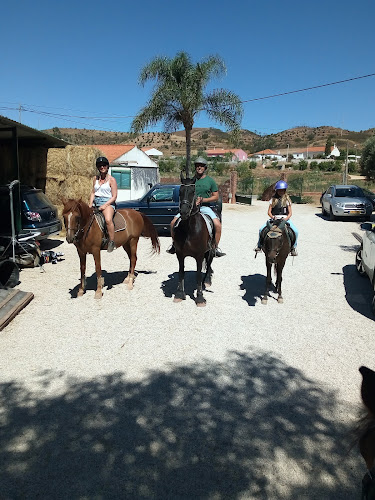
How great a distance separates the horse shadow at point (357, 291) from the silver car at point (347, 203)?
959cm

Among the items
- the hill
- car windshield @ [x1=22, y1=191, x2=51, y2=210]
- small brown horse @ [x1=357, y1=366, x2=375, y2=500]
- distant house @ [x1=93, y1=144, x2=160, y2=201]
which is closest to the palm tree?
distant house @ [x1=93, y1=144, x2=160, y2=201]

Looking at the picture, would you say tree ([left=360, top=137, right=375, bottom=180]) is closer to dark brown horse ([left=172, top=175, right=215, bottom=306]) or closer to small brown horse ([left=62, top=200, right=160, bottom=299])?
small brown horse ([left=62, top=200, right=160, bottom=299])

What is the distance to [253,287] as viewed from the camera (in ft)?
25.8

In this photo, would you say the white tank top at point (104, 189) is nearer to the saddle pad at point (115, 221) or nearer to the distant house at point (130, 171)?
the saddle pad at point (115, 221)

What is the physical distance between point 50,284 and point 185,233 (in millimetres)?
3307

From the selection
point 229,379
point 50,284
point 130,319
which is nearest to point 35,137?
point 50,284

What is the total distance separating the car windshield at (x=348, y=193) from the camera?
770 inches

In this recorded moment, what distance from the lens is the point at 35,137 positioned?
11883 mm

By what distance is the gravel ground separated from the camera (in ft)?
9.27

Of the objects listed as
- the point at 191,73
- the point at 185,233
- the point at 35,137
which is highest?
the point at 191,73

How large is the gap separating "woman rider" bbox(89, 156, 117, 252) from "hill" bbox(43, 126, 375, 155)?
89326mm

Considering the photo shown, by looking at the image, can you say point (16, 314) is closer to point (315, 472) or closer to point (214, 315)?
point (214, 315)

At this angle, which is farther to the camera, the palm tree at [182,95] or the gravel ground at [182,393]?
the palm tree at [182,95]

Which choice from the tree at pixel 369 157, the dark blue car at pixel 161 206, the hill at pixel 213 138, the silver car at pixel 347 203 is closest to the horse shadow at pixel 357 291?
the dark blue car at pixel 161 206
